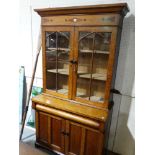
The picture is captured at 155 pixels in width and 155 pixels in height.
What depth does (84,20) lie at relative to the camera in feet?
5.05

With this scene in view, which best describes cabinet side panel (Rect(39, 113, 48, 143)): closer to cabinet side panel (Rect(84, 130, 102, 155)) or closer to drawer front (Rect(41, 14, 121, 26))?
cabinet side panel (Rect(84, 130, 102, 155))

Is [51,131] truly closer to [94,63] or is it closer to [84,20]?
[94,63]

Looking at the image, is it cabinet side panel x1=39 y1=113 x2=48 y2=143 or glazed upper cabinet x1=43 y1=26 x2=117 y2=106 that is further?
cabinet side panel x1=39 y1=113 x2=48 y2=143

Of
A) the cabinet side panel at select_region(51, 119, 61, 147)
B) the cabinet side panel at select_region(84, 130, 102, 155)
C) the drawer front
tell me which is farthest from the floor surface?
the drawer front

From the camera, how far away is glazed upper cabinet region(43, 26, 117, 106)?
1.57 m

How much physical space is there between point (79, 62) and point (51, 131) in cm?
94

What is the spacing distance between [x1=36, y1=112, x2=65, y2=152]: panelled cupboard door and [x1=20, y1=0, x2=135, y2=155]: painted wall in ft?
2.27

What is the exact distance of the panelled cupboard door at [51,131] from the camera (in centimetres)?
180

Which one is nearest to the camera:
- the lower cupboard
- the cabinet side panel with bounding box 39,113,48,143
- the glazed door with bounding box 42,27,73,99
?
the lower cupboard

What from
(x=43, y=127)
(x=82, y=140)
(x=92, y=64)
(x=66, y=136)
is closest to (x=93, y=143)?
(x=82, y=140)

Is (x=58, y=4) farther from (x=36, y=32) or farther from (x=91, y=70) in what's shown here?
(x=91, y=70)
